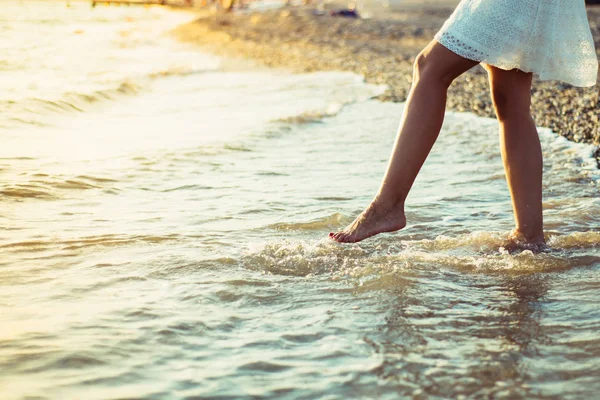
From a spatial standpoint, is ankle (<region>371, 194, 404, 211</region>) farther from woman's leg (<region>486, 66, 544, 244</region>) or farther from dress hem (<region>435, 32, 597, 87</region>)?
dress hem (<region>435, 32, 597, 87</region>)

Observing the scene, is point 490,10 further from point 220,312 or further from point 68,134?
point 68,134

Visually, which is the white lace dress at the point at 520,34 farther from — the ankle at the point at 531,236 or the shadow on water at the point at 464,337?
the shadow on water at the point at 464,337

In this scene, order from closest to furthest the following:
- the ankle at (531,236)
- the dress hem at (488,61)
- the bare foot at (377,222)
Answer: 1. the dress hem at (488,61)
2. the bare foot at (377,222)
3. the ankle at (531,236)

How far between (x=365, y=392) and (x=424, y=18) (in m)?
23.6

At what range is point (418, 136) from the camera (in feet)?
9.77

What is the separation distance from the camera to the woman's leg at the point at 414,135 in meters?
2.93

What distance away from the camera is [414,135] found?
9.77 feet

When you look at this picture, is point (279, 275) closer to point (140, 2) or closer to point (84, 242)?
point (84, 242)

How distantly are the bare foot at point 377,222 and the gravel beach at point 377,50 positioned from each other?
8.26 feet

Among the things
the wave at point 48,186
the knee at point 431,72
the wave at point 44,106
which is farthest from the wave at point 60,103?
the knee at point 431,72

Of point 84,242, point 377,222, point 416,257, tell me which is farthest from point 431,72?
point 84,242

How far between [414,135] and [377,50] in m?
13.5

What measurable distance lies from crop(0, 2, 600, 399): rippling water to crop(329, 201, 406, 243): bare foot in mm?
98

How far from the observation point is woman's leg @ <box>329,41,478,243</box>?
2930 millimetres
